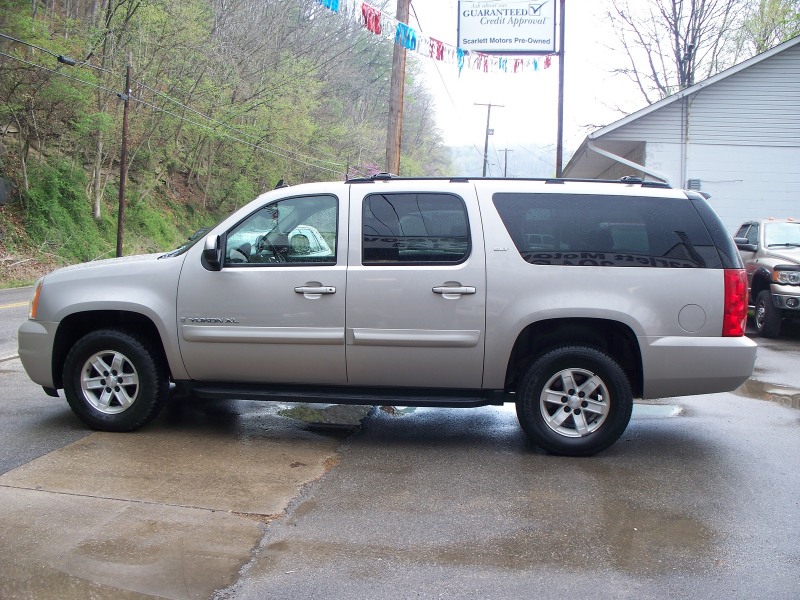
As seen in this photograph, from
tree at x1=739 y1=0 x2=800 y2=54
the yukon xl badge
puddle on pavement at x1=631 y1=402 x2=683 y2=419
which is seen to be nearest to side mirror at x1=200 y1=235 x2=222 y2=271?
the yukon xl badge

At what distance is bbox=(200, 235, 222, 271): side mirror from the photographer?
491cm

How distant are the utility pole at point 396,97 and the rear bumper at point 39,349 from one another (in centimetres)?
1062

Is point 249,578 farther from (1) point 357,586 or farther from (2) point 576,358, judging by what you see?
(2) point 576,358

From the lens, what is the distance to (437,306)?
15.8 feet

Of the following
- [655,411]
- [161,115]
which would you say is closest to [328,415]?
[655,411]

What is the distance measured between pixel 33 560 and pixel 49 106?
23038 millimetres

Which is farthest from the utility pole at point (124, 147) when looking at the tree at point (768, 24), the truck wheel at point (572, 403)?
the tree at point (768, 24)

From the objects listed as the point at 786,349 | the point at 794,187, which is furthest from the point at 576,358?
the point at 794,187

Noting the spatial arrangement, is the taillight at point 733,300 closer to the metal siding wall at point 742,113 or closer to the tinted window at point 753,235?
the tinted window at point 753,235

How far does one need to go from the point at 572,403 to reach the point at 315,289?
2005mm

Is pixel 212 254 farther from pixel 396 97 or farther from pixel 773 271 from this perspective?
pixel 396 97

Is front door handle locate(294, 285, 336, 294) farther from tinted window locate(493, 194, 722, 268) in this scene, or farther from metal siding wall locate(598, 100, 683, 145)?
metal siding wall locate(598, 100, 683, 145)

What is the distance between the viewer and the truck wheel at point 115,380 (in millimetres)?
5133

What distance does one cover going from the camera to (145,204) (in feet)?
99.0
